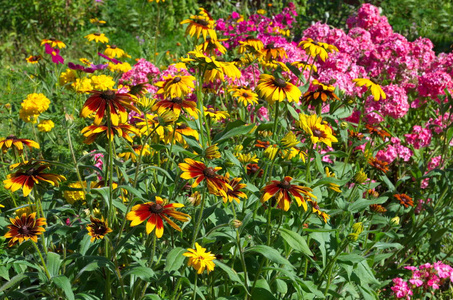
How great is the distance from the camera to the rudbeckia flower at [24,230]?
138 cm

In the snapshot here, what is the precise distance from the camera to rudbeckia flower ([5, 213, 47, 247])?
1381 mm

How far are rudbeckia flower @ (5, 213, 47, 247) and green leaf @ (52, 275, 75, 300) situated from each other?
0.14 metres

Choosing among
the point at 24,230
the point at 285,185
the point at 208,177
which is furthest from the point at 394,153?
the point at 24,230

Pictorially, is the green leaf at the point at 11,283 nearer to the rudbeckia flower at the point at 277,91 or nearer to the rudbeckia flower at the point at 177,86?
the rudbeckia flower at the point at 177,86

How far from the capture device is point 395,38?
323 centimetres

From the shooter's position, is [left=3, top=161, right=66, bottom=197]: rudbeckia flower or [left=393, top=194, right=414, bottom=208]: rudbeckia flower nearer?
[left=3, top=161, right=66, bottom=197]: rudbeckia flower

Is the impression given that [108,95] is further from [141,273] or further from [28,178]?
[141,273]

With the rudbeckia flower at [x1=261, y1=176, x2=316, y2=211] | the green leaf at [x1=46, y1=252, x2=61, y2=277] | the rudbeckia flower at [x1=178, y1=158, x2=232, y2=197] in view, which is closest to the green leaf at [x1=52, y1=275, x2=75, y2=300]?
the green leaf at [x1=46, y1=252, x2=61, y2=277]

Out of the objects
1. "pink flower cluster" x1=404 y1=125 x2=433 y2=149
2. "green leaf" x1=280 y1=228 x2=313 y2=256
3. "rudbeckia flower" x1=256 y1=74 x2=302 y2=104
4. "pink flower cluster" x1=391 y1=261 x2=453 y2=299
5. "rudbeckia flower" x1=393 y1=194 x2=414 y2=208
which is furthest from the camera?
"pink flower cluster" x1=404 y1=125 x2=433 y2=149

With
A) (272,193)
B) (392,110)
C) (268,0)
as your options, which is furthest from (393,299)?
(268,0)

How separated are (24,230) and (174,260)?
0.47 m

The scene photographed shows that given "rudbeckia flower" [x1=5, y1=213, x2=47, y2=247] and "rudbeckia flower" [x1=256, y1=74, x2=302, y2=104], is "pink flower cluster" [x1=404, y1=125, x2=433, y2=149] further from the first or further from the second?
"rudbeckia flower" [x1=5, y1=213, x2=47, y2=247]

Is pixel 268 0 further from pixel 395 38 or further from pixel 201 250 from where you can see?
pixel 201 250

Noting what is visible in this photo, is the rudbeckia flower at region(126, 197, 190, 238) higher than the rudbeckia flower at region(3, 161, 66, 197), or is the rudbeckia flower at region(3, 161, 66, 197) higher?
the rudbeckia flower at region(126, 197, 190, 238)
